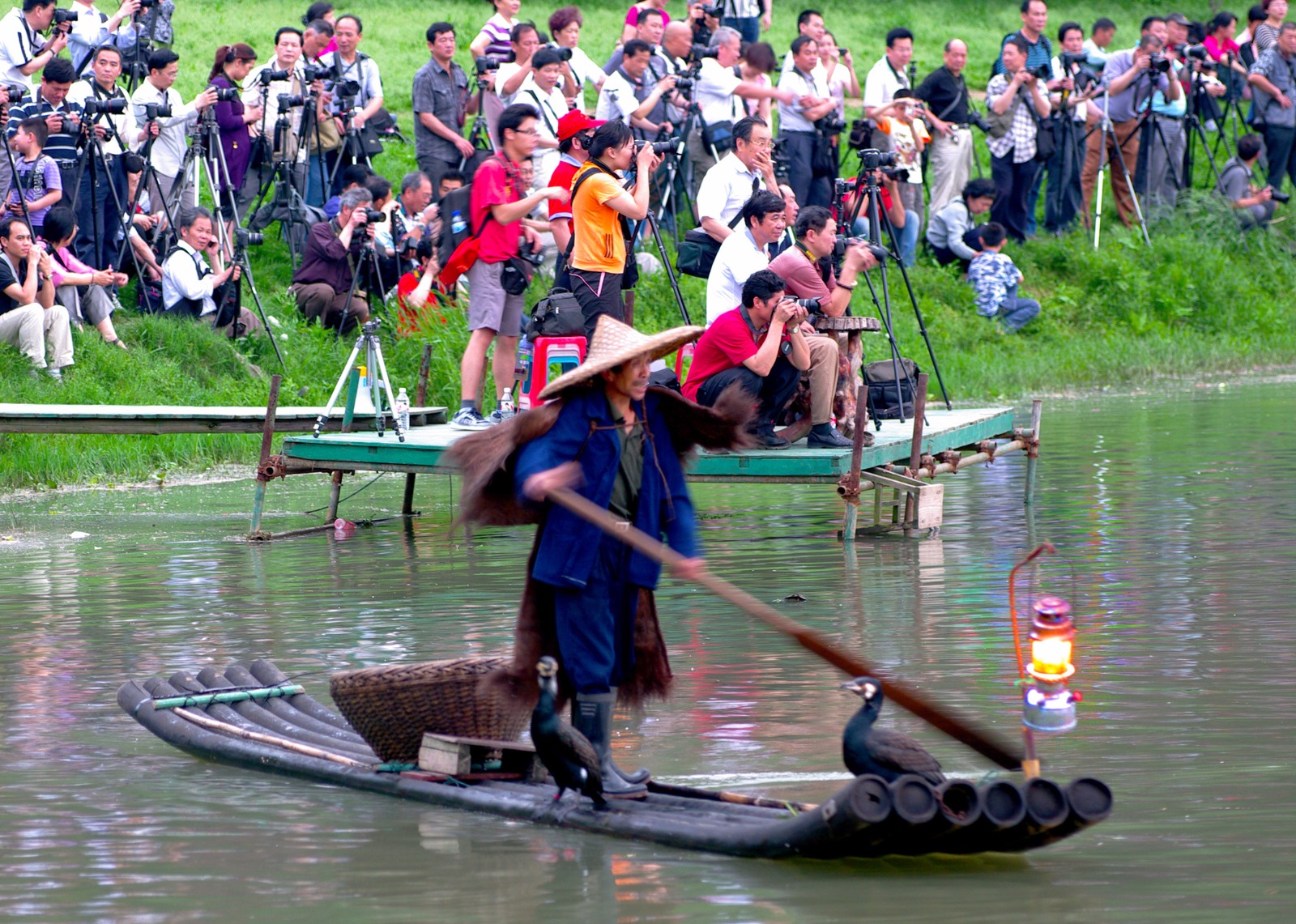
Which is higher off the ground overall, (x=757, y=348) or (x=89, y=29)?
(x=89, y=29)

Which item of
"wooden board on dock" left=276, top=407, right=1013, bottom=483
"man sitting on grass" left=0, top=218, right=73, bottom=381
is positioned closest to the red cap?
"wooden board on dock" left=276, top=407, right=1013, bottom=483

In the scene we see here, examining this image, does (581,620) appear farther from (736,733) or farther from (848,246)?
(848,246)

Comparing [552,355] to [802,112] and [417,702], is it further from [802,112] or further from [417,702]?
[802,112]

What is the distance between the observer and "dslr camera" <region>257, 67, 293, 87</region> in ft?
56.4

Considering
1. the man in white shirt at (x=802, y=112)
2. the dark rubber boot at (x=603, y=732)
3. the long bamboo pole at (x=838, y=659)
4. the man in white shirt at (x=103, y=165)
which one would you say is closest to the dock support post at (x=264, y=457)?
the man in white shirt at (x=103, y=165)

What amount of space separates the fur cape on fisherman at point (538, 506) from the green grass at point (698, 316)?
29.6 ft

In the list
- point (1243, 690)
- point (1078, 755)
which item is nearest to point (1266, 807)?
point (1078, 755)

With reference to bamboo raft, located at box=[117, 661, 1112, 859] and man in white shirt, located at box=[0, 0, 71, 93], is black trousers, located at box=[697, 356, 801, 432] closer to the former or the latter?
bamboo raft, located at box=[117, 661, 1112, 859]

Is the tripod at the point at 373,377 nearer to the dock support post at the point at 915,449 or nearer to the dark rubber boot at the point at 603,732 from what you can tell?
the dock support post at the point at 915,449

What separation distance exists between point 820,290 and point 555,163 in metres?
5.49

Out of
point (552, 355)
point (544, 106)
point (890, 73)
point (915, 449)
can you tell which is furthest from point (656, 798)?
point (890, 73)

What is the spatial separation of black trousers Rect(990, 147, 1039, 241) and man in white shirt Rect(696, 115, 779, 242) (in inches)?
368

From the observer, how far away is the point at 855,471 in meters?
11.5

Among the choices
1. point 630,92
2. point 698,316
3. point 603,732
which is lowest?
point 603,732
